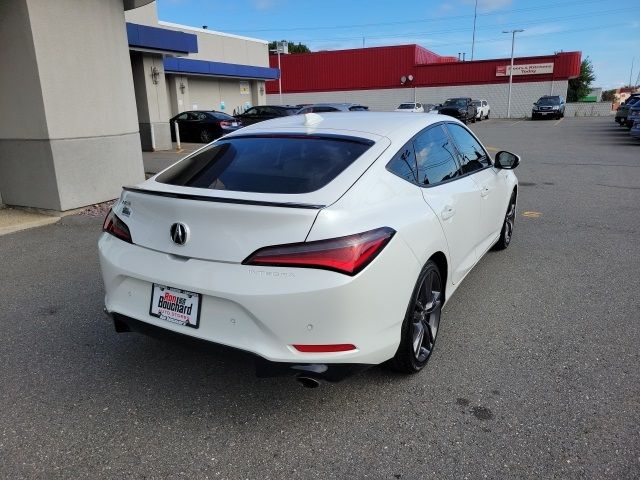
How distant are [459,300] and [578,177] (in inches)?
329

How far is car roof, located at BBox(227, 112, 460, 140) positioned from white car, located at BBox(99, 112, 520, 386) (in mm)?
26

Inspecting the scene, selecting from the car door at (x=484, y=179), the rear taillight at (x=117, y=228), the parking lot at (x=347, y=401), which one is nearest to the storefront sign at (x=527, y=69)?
the car door at (x=484, y=179)

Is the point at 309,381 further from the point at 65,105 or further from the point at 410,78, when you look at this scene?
the point at 410,78

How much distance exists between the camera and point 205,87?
84.6 feet

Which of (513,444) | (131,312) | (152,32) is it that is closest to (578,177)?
(513,444)

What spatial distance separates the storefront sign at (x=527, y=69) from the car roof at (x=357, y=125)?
1803 inches

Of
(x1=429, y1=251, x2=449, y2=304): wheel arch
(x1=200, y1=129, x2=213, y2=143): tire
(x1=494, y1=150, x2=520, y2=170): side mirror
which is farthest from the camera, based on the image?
(x1=200, y1=129, x2=213, y2=143): tire

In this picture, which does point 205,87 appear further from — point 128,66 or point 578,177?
point 578,177

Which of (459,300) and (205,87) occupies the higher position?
(205,87)

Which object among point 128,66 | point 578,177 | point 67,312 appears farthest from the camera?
point 578,177

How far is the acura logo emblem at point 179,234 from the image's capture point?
8.61 feet

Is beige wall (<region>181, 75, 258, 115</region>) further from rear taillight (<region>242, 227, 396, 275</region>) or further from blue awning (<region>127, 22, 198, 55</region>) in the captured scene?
rear taillight (<region>242, 227, 396, 275</region>)

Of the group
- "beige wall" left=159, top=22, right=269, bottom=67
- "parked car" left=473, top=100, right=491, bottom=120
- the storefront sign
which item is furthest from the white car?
the storefront sign

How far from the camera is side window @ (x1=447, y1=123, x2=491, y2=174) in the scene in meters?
4.23
